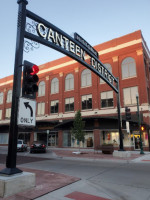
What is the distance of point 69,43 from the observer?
9188mm

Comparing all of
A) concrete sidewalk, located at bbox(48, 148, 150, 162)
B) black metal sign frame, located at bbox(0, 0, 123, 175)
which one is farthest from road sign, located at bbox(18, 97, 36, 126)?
concrete sidewalk, located at bbox(48, 148, 150, 162)

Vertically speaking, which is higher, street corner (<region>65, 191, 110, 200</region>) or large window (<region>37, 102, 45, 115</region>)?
large window (<region>37, 102, 45, 115</region>)

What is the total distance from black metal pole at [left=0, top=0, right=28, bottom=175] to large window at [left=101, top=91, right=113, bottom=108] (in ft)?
74.6

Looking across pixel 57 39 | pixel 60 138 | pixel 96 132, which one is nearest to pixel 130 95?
pixel 96 132

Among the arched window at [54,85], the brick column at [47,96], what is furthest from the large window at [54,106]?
the arched window at [54,85]

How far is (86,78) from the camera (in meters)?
31.2

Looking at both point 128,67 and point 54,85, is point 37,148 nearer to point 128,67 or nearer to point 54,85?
point 54,85

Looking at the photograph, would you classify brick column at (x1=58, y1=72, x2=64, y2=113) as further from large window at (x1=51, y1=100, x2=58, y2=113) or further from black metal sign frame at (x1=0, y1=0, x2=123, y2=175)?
black metal sign frame at (x1=0, y1=0, x2=123, y2=175)

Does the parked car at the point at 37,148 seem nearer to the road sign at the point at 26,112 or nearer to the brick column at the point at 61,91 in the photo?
the brick column at the point at 61,91

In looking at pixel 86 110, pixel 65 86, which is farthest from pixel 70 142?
pixel 65 86

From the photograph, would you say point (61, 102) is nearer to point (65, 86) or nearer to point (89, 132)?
point (65, 86)

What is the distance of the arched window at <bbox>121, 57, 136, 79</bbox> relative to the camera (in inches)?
1049

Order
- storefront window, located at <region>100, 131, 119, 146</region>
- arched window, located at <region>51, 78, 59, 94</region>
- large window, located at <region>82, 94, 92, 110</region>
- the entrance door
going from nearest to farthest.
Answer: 1. the entrance door
2. storefront window, located at <region>100, 131, 119, 146</region>
3. large window, located at <region>82, 94, 92, 110</region>
4. arched window, located at <region>51, 78, 59, 94</region>

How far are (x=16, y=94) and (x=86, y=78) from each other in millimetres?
26340
